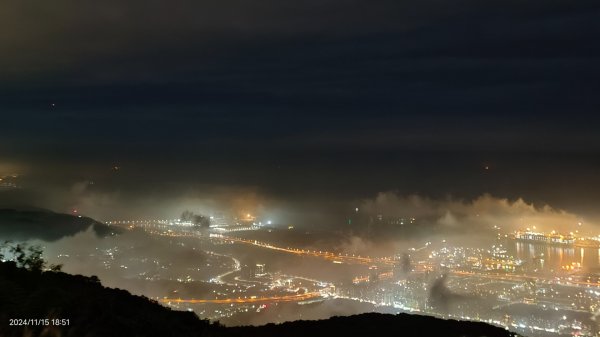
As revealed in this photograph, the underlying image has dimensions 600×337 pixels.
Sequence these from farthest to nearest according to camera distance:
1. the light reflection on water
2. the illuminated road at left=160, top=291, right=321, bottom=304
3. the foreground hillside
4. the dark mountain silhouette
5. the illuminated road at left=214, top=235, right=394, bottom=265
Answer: the illuminated road at left=214, top=235, right=394, bottom=265
the light reflection on water
the dark mountain silhouette
the illuminated road at left=160, top=291, right=321, bottom=304
the foreground hillside

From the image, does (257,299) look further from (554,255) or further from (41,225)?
(554,255)

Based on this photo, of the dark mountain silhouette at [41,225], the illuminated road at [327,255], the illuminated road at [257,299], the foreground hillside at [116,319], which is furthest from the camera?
the illuminated road at [327,255]

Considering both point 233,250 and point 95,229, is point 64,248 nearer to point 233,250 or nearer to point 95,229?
point 95,229

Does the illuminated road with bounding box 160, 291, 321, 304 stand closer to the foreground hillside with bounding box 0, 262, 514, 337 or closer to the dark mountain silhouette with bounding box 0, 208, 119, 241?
the dark mountain silhouette with bounding box 0, 208, 119, 241

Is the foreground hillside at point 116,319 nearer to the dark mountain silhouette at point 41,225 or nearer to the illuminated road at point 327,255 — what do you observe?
the dark mountain silhouette at point 41,225

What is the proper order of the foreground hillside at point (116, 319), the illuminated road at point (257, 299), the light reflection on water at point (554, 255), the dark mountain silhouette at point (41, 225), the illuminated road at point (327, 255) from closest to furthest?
the foreground hillside at point (116, 319) < the illuminated road at point (257, 299) < the dark mountain silhouette at point (41, 225) < the light reflection on water at point (554, 255) < the illuminated road at point (327, 255)

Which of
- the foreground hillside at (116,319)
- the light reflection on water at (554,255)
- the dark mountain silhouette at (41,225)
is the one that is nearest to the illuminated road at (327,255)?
the light reflection on water at (554,255)

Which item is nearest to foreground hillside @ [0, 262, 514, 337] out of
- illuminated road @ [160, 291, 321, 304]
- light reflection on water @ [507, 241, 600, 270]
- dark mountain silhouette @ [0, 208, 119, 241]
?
illuminated road @ [160, 291, 321, 304]

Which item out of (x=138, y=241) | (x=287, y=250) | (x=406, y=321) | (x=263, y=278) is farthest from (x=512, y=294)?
(x=138, y=241)
